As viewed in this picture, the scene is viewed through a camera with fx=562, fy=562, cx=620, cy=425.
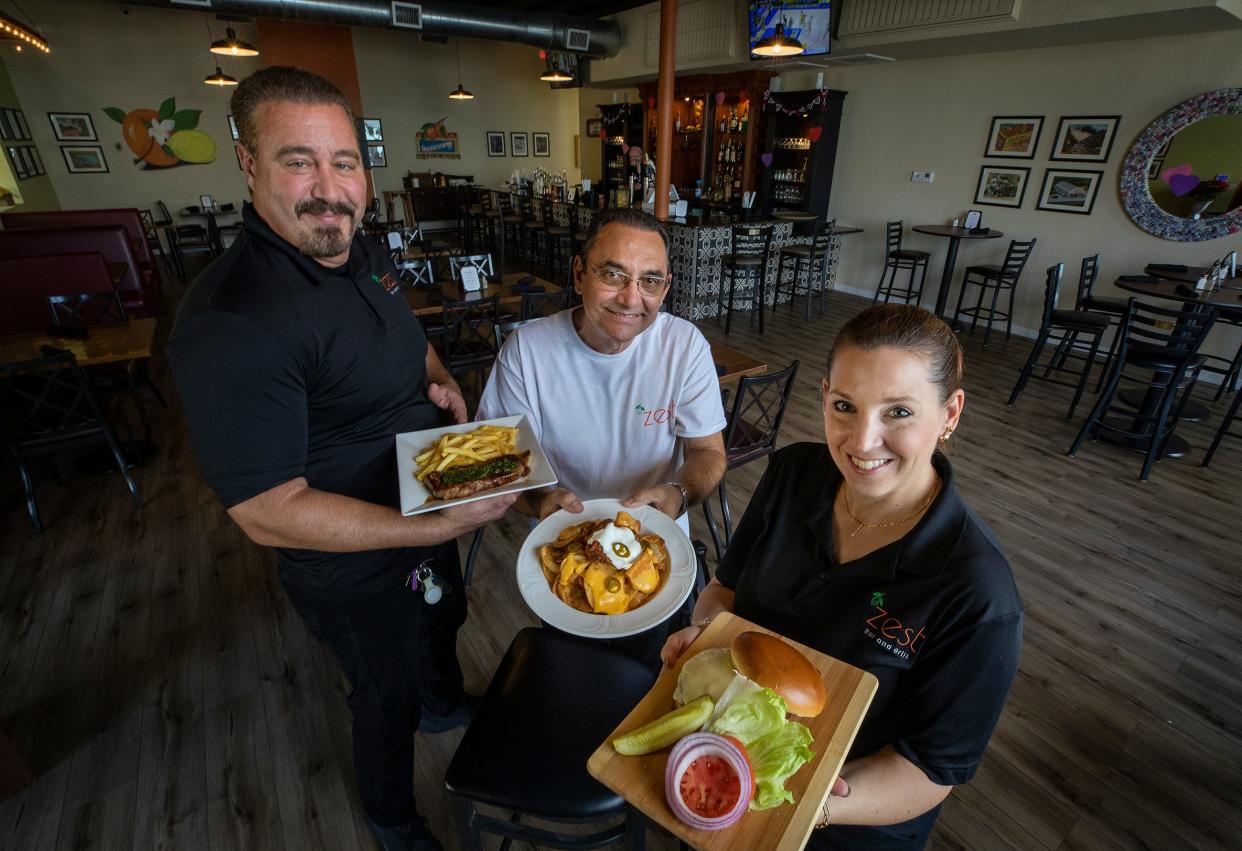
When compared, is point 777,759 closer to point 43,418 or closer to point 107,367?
point 43,418

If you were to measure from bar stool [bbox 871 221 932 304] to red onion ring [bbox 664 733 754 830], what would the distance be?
7.03 metres

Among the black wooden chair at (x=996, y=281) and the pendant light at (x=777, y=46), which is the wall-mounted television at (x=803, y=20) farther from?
the black wooden chair at (x=996, y=281)

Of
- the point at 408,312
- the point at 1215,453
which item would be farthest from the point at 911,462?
the point at 1215,453

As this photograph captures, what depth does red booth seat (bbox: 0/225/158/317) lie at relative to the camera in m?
5.49

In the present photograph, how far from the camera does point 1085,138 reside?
5.74m

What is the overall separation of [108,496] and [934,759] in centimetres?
462

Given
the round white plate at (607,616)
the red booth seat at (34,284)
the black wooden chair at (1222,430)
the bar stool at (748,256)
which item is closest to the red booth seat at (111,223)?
the red booth seat at (34,284)

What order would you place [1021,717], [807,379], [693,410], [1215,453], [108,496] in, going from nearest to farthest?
[693,410] → [1021,717] → [108,496] → [1215,453] → [807,379]

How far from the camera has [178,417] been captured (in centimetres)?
462

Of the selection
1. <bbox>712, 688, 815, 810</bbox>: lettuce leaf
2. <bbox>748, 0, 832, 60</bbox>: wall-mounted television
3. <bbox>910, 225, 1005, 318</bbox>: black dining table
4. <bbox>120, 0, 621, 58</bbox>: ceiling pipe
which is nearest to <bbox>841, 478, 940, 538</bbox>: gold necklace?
<bbox>712, 688, 815, 810</bbox>: lettuce leaf

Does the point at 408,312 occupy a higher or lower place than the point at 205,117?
lower

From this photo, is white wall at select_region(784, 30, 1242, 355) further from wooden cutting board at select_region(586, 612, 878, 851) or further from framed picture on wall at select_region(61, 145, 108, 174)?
framed picture on wall at select_region(61, 145, 108, 174)

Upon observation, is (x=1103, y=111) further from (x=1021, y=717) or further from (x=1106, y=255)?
(x=1021, y=717)

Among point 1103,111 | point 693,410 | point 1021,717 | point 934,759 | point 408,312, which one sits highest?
point 1103,111
